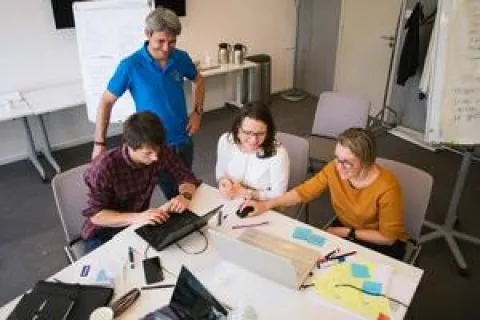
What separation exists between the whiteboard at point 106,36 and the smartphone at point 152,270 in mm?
1807

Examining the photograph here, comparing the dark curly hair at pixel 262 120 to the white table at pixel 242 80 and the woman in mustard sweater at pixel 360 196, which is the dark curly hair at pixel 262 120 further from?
the white table at pixel 242 80

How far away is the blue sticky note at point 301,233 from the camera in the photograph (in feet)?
5.64

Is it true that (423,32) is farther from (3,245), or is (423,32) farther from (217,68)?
(3,245)

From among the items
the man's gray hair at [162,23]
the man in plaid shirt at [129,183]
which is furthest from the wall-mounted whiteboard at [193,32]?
the man in plaid shirt at [129,183]

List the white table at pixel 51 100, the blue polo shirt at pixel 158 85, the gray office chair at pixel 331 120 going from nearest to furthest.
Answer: the blue polo shirt at pixel 158 85 → the gray office chair at pixel 331 120 → the white table at pixel 51 100

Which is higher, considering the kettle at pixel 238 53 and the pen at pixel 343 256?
the kettle at pixel 238 53

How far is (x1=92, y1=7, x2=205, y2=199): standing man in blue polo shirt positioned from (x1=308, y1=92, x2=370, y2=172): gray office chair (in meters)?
1.02

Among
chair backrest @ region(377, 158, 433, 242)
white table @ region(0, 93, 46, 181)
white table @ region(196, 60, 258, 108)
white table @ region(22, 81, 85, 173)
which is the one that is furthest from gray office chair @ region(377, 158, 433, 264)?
white table @ region(196, 60, 258, 108)

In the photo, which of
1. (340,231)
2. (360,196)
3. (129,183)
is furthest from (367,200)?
(129,183)

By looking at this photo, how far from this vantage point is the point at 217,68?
471cm

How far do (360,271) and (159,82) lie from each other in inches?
57.4

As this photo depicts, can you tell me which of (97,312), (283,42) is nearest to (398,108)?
(283,42)

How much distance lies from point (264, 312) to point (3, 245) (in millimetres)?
2253

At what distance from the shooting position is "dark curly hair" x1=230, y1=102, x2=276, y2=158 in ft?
6.63
